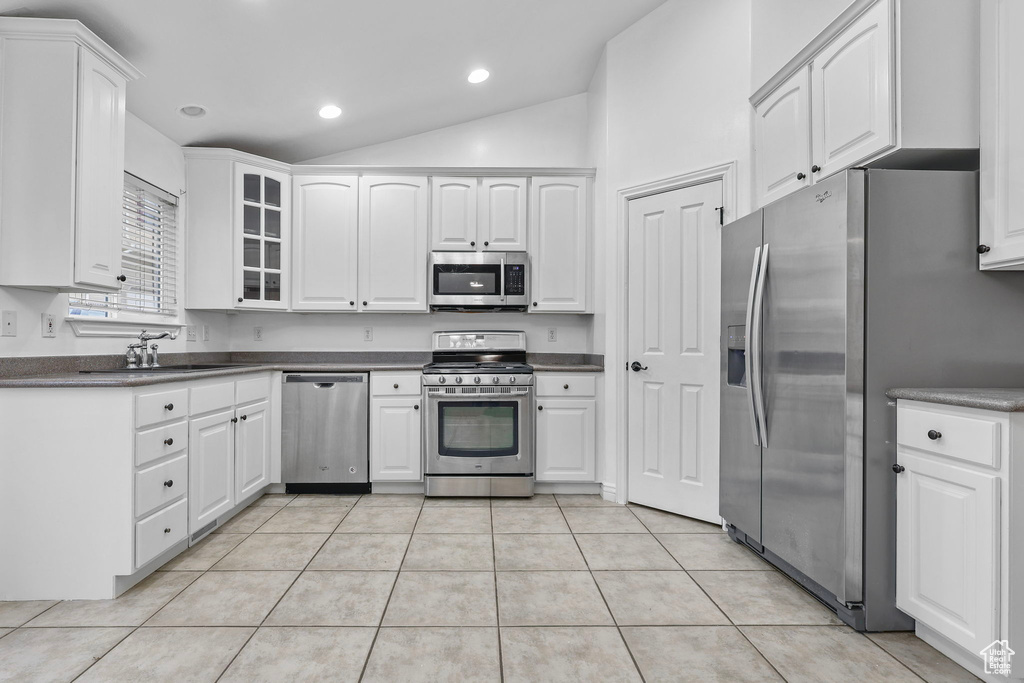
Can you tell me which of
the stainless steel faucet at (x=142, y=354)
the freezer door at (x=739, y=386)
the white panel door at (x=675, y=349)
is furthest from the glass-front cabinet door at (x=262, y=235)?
the freezer door at (x=739, y=386)

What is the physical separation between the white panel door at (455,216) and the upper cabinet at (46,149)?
2.08m

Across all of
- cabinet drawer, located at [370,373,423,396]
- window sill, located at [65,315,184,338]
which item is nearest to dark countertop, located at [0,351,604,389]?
cabinet drawer, located at [370,373,423,396]

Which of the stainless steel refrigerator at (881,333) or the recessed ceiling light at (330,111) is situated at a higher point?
the recessed ceiling light at (330,111)

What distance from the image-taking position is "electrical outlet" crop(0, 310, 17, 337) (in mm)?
2266

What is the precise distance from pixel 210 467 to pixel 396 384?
4.10 ft

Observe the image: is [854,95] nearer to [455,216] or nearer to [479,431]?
[455,216]

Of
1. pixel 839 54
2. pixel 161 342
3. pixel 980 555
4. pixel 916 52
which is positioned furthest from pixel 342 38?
pixel 980 555

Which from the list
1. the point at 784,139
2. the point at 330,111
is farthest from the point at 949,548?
the point at 330,111

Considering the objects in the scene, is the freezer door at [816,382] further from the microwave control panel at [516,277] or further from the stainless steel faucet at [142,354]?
the stainless steel faucet at [142,354]

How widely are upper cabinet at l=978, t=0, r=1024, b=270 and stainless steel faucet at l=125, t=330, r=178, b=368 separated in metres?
3.73

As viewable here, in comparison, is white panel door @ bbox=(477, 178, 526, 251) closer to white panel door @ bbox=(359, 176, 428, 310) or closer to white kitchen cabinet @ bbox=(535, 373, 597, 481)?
white panel door @ bbox=(359, 176, 428, 310)

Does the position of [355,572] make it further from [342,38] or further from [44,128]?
[342,38]

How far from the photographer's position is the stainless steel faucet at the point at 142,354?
115 inches

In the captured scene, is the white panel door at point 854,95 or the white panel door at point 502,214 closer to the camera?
the white panel door at point 854,95
